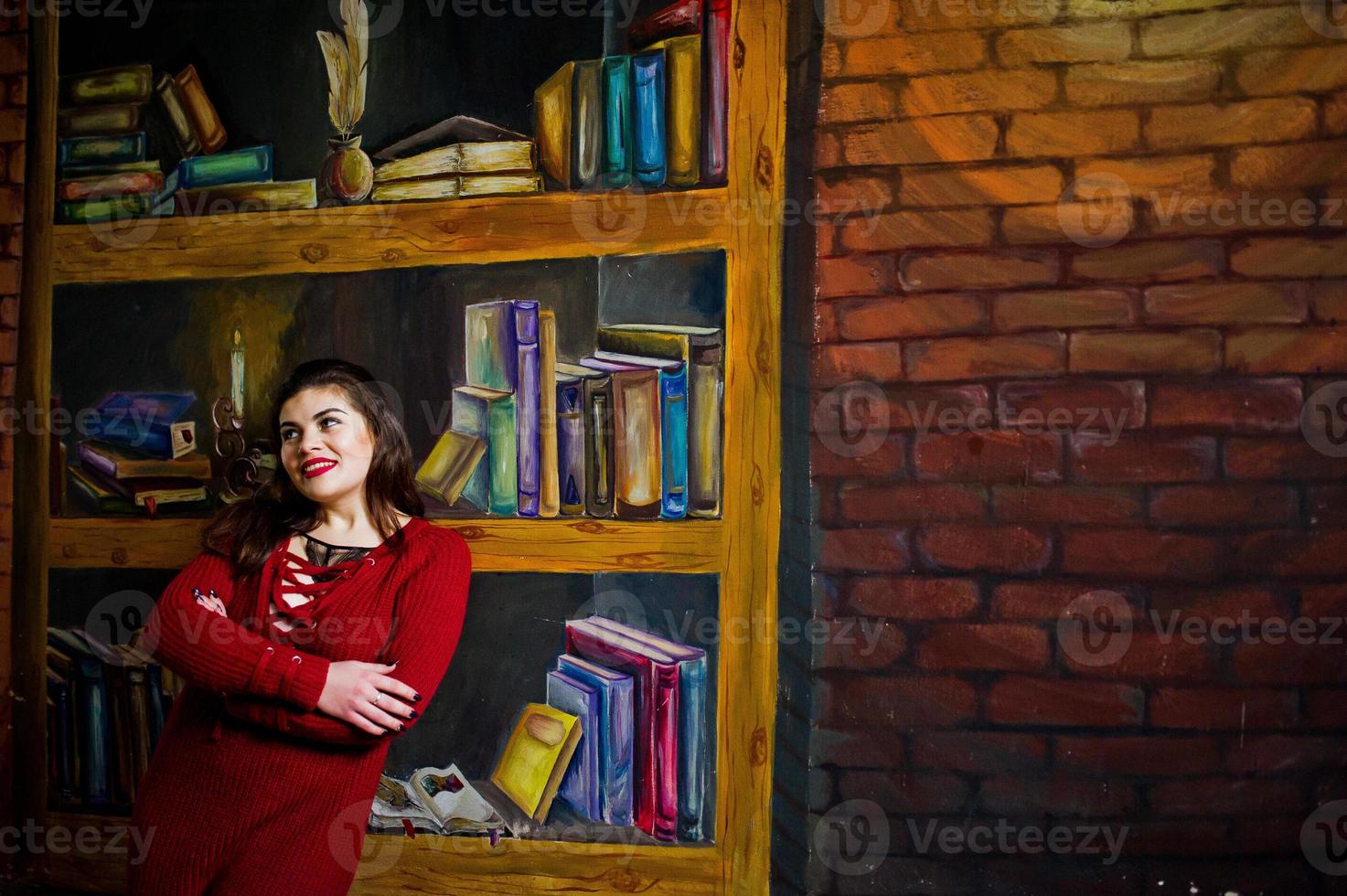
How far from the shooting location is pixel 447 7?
1.87 m

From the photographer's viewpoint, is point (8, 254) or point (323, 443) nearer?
point (323, 443)

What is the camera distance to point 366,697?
1.36 m

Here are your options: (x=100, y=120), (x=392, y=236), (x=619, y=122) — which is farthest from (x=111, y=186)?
(x=619, y=122)

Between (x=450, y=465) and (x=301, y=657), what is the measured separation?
58 cm

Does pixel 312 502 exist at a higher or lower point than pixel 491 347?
lower

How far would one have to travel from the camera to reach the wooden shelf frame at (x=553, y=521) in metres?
1.73

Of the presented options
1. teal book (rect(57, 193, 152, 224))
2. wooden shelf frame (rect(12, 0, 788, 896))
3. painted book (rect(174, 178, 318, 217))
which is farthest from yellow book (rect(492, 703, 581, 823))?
teal book (rect(57, 193, 152, 224))

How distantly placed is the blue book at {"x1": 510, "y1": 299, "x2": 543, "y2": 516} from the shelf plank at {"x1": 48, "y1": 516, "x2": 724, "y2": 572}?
0.07 m

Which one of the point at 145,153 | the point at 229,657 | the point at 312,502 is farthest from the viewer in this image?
the point at 145,153

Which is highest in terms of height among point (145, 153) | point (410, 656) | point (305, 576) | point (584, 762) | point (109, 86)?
point (109, 86)

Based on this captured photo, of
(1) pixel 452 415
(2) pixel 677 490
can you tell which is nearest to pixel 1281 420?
(2) pixel 677 490

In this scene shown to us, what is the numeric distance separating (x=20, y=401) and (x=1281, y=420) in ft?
8.69

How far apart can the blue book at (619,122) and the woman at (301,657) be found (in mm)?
687

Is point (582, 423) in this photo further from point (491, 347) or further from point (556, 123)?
point (556, 123)
